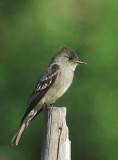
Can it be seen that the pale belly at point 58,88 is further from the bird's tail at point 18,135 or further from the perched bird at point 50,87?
the bird's tail at point 18,135

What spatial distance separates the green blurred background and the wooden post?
3.47 meters

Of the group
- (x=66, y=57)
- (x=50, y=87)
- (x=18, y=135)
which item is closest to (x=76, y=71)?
(x=66, y=57)

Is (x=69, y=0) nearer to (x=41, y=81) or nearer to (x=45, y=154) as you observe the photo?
(x=41, y=81)

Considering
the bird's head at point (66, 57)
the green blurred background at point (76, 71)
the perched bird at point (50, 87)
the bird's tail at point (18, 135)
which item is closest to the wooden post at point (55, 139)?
the bird's tail at point (18, 135)

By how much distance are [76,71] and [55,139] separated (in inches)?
160

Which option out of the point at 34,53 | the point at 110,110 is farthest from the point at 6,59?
the point at 110,110

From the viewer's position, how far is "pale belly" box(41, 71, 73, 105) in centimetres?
799

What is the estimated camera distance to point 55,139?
606cm

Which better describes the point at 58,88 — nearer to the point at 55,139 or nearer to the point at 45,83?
the point at 45,83

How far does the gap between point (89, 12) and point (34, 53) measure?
1251 millimetres

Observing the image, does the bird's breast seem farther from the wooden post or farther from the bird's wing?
the wooden post

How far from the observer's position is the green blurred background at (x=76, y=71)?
980 cm

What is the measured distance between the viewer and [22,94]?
34.9ft

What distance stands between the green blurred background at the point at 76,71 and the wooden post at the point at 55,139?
3.47 meters
